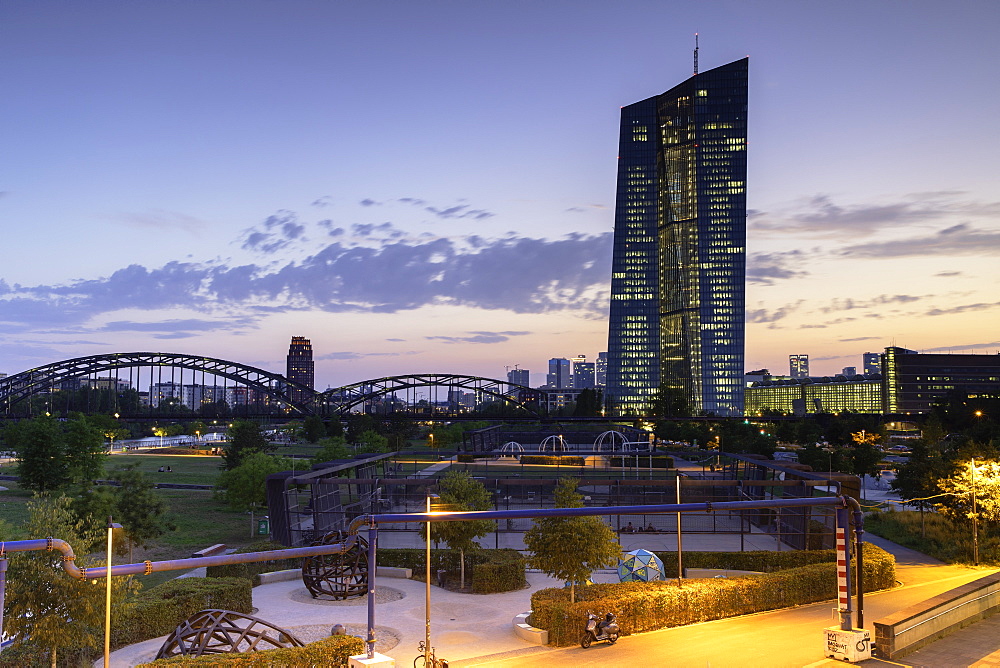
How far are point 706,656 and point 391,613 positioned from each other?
12263 millimetres

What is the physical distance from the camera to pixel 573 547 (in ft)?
92.7

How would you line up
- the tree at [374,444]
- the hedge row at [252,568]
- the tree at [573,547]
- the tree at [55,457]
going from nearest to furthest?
the tree at [573,547], the hedge row at [252,568], the tree at [55,457], the tree at [374,444]

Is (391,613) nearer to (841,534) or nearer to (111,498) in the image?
(841,534)

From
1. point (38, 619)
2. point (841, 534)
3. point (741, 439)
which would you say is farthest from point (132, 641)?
point (741, 439)

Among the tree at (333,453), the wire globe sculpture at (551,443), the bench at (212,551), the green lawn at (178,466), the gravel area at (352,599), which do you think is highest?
the tree at (333,453)

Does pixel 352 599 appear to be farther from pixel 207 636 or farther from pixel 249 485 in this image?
pixel 249 485

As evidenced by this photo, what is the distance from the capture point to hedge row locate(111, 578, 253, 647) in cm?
2445

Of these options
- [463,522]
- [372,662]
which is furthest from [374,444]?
[372,662]

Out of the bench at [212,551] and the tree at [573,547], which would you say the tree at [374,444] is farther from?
the tree at [573,547]

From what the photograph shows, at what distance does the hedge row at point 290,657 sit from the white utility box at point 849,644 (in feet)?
44.6

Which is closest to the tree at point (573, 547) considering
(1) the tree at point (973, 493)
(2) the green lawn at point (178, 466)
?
(1) the tree at point (973, 493)

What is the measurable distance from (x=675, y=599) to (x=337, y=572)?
13.8m

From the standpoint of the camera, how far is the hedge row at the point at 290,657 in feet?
57.0

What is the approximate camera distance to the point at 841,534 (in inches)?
886
